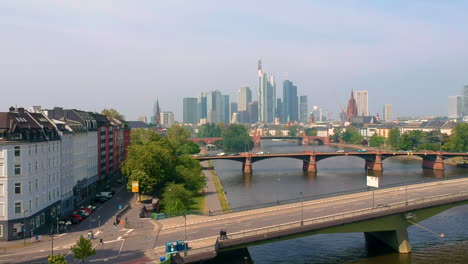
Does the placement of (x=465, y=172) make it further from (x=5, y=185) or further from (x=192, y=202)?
(x=5, y=185)

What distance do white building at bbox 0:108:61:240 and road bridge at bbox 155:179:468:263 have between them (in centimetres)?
1354

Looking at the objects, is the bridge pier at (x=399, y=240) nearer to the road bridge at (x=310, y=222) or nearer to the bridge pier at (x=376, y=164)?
the road bridge at (x=310, y=222)

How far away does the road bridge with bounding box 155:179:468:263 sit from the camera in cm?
4197

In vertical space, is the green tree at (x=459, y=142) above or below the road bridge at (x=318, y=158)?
above

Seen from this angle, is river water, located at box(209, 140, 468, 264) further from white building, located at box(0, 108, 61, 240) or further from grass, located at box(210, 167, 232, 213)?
white building, located at box(0, 108, 61, 240)

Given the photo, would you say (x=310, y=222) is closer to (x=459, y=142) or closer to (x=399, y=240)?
(x=399, y=240)

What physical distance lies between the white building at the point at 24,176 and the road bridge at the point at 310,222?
533 inches

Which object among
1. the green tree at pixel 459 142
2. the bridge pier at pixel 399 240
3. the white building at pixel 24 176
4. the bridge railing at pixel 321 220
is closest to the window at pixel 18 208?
the white building at pixel 24 176

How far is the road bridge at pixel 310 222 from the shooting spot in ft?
138

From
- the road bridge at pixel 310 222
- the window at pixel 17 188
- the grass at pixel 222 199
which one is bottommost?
the grass at pixel 222 199

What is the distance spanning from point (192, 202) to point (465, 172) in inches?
3429

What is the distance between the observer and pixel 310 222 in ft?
153

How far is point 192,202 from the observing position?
7700cm

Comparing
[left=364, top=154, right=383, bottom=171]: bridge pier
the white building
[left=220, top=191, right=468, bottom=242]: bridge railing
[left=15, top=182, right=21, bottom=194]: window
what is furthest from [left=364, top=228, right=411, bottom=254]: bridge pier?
[left=364, top=154, right=383, bottom=171]: bridge pier
